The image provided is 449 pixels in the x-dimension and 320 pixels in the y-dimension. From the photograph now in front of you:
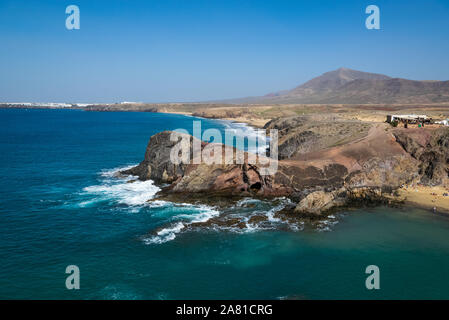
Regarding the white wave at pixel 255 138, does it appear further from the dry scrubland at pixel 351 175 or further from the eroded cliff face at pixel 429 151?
the eroded cliff face at pixel 429 151

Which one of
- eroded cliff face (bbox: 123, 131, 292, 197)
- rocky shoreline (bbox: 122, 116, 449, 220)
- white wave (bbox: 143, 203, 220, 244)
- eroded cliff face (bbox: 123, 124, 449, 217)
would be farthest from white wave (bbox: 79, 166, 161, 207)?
white wave (bbox: 143, 203, 220, 244)

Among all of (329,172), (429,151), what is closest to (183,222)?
(329,172)

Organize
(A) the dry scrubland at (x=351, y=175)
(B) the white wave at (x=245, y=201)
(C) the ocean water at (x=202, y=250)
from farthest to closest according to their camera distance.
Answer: (A) the dry scrubland at (x=351, y=175)
(B) the white wave at (x=245, y=201)
(C) the ocean water at (x=202, y=250)

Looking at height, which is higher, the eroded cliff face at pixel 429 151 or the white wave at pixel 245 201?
the eroded cliff face at pixel 429 151

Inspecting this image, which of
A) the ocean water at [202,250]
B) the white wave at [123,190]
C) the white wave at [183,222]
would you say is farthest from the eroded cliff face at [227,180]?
the white wave at [183,222]

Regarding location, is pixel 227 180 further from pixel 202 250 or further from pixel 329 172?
pixel 202 250
